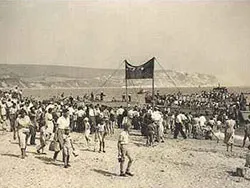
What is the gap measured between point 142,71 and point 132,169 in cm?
Result: 391

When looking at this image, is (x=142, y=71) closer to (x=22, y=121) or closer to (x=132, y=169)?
(x=132, y=169)

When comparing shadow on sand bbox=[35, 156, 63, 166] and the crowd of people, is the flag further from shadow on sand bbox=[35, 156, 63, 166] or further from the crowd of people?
shadow on sand bbox=[35, 156, 63, 166]

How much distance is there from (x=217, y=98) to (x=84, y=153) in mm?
8896

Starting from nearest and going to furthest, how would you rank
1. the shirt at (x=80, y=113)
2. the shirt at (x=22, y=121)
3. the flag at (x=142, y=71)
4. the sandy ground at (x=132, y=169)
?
the sandy ground at (x=132, y=169)
the shirt at (x=22, y=121)
the shirt at (x=80, y=113)
the flag at (x=142, y=71)

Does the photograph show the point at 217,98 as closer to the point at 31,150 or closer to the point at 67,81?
the point at 31,150

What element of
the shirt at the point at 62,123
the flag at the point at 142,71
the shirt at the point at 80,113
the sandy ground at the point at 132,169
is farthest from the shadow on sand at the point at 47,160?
the flag at the point at 142,71

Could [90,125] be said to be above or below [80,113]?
below

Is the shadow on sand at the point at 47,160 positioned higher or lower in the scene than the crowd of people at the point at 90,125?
lower

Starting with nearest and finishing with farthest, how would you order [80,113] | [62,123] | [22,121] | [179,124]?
[62,123], [22,121], [80,113], [179,124]

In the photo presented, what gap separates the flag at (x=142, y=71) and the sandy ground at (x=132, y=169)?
6.82 feet

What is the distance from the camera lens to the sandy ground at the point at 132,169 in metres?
4.64

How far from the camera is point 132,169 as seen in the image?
17.4 feet

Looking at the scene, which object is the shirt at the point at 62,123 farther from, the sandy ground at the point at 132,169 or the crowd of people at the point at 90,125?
the sandy ground at the point at 132,169

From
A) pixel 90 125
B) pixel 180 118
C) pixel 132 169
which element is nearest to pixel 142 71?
pixel 180 118
